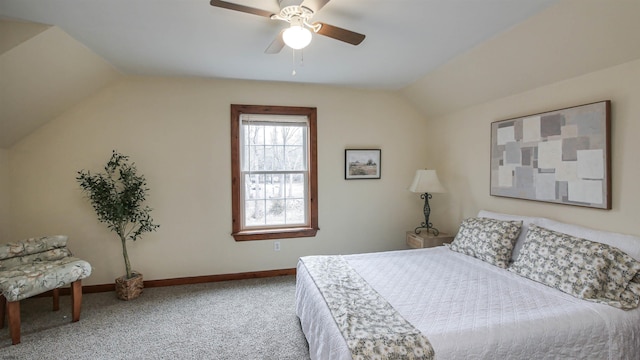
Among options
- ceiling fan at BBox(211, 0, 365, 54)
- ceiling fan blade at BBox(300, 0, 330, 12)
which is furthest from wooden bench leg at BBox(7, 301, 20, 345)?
ceiling fan blade at BBox(300, 0, 330, 12)

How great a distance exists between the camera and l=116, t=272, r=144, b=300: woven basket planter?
119 inches

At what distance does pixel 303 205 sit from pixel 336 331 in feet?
8.04

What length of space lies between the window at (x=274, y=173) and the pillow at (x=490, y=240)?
1802 millimetres

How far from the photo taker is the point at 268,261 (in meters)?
3.74

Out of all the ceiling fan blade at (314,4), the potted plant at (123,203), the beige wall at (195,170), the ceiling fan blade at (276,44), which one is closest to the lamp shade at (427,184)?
the beige wall at (195,170)

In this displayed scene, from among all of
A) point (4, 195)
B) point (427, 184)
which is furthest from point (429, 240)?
point (4, 195)

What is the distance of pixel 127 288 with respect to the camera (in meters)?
3.03

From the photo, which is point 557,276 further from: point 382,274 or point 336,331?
point 336,331

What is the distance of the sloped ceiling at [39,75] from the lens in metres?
2.20

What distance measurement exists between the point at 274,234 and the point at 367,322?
227 centimetres

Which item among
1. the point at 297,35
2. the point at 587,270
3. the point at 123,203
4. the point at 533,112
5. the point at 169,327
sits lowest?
the point at 169,327

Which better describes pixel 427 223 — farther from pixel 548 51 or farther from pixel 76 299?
pixel 76 299

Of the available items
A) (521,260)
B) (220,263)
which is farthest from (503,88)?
(220,263)

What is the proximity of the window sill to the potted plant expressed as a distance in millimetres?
976
